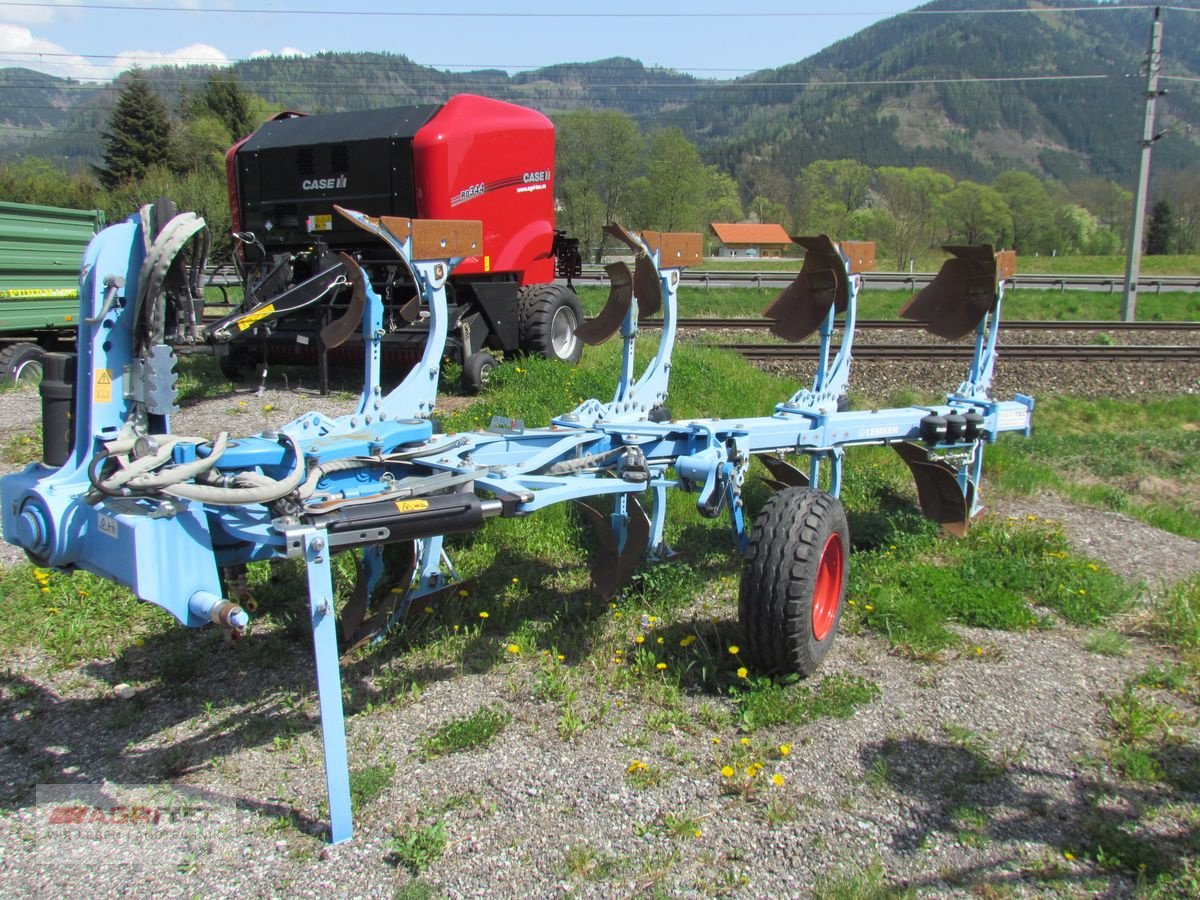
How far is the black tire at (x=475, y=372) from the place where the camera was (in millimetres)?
9714

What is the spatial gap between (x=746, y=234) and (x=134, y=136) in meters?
42.8

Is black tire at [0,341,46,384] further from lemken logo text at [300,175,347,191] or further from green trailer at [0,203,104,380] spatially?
lemken logo text at [300,175,347,191]

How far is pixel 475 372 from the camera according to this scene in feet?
32.0

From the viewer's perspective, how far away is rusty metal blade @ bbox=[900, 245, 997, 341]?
20.5ft

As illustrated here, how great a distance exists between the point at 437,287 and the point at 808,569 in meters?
2.03

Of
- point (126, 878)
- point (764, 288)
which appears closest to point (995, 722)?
point (126, 878)

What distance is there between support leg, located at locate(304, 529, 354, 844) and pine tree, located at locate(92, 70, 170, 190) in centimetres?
4452

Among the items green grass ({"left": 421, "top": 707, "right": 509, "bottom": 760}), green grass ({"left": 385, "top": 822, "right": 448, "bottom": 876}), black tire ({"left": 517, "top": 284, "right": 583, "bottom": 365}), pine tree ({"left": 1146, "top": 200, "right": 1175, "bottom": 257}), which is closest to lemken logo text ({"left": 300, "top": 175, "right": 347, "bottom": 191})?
black tire ({"left": 517, "top": 284, "right": 583, "bottom": 365})

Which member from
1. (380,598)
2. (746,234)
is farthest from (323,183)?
(746,234)

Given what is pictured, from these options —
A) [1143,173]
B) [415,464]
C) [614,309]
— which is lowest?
[415,464]

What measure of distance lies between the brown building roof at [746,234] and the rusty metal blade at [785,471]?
65052mm

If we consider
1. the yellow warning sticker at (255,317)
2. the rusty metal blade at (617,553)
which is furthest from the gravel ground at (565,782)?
the yellow warning sticker at (255,317)

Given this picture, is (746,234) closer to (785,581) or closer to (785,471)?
(785,471)

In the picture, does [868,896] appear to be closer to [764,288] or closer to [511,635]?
[511,635]
